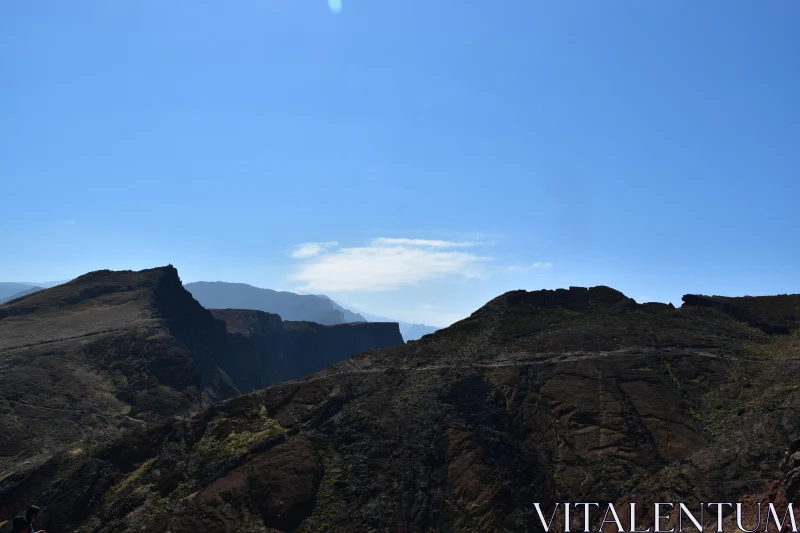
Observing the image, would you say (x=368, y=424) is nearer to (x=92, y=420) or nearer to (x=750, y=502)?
(x=750, y=502)

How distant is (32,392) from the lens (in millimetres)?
47781

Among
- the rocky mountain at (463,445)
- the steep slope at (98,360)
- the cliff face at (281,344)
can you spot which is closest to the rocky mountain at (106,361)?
the steep slope at (98,360)

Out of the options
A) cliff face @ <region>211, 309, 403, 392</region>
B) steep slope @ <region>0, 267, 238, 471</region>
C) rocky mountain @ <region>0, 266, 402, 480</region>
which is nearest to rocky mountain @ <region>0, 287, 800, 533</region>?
rocky mountain @ <region>0, 266, 402, 480</region>

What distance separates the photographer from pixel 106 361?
194ft

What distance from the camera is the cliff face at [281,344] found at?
107 meters

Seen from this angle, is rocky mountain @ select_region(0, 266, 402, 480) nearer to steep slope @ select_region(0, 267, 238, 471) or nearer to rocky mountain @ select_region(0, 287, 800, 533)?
steep slope @ select_region(0, 267, 238, 471)

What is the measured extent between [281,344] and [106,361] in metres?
78.4

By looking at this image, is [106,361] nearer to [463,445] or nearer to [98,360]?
[98,360]

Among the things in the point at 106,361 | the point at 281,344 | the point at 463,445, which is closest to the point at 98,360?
the point at 106,361

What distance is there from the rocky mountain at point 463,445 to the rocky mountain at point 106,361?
8.35m

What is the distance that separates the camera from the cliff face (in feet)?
352

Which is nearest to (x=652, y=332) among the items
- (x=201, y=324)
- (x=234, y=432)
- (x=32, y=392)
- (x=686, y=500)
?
(x=686, y=500)

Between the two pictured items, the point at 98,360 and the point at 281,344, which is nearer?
the point at 98,360

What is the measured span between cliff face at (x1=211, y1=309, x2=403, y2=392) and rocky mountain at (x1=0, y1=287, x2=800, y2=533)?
7527 cm
